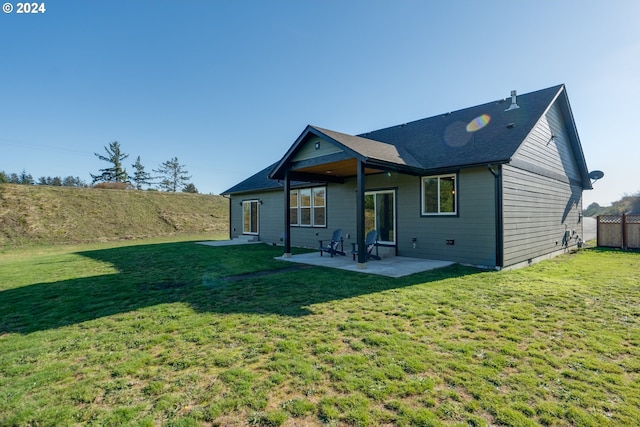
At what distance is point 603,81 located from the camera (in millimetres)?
9922

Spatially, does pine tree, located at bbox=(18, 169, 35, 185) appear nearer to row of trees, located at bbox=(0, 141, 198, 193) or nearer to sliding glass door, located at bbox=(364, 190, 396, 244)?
row of trees, located at bbox=(0, 141, 198, 193)

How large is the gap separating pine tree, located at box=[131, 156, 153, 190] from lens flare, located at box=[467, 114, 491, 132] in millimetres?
54475

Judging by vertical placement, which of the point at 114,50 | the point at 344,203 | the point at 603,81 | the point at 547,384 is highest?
the point at 114,50

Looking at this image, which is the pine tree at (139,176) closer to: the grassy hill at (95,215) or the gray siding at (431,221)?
the grassy hill at (95,215)

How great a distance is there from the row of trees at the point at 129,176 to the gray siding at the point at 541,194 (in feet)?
162

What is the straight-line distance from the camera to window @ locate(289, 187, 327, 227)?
12570 millimetres

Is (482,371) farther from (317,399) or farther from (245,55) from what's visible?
(245,55)

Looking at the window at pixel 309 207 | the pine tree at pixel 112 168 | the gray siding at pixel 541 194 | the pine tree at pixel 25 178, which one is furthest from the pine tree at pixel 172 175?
the gray siding at pixel 541 194

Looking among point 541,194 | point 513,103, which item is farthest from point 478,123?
point 541,194

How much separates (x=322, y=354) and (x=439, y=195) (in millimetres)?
7145

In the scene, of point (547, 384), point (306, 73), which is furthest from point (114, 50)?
point (547, 384)

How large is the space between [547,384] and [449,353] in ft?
2.73

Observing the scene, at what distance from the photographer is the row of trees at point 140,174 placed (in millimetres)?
47562

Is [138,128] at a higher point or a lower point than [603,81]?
higher
